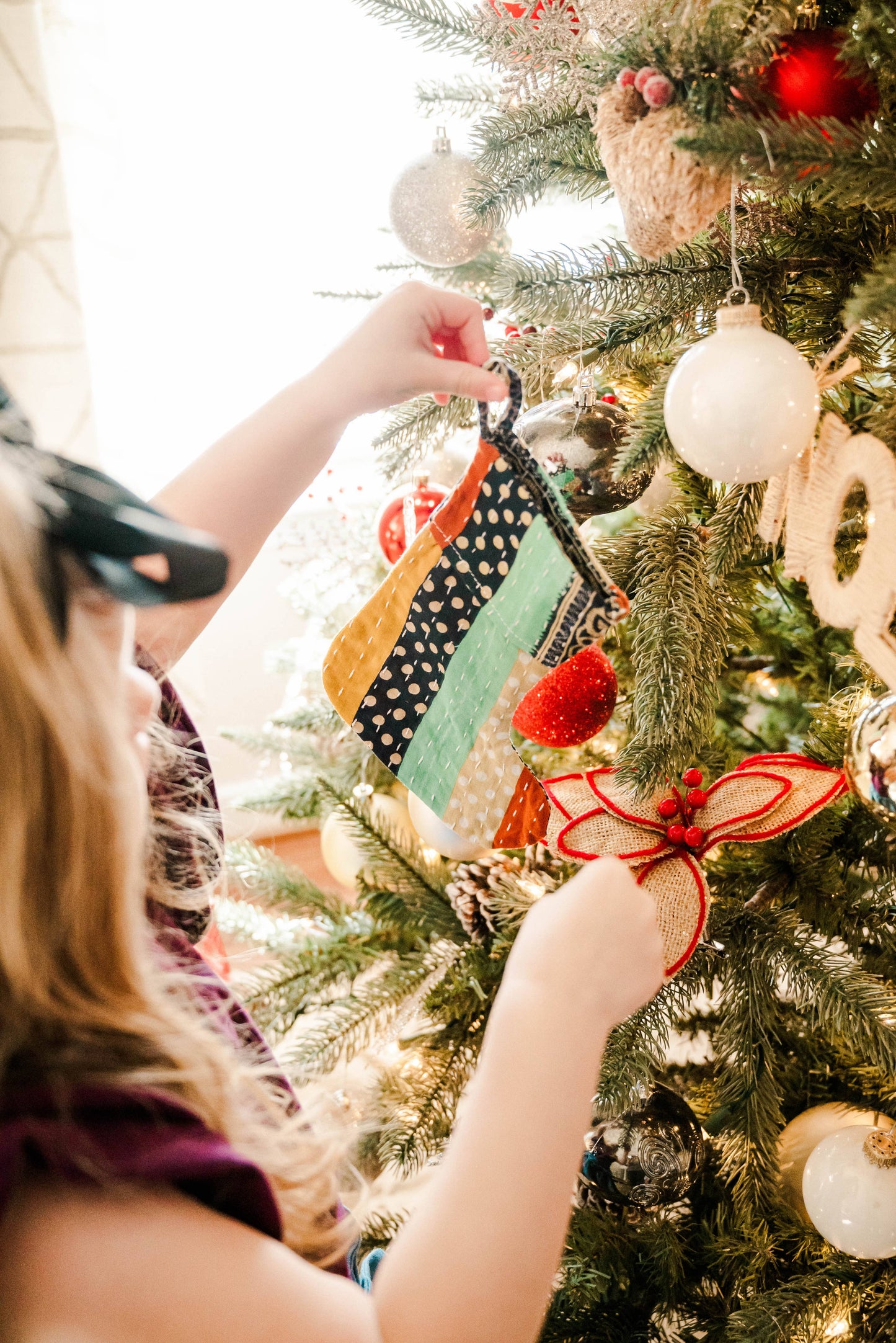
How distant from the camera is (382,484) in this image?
2.97 ft

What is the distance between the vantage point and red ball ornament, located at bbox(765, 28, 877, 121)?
17.7 inches

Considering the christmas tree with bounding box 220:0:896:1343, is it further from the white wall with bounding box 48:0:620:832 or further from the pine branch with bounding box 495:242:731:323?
the white wall with bounding box 48:0:620:832

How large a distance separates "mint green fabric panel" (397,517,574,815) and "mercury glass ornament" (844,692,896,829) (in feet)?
0.65

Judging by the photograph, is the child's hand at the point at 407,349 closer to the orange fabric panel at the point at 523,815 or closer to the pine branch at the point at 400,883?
the orange fabric panel at the point at 523,815

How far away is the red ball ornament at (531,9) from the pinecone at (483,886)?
1.98 ft

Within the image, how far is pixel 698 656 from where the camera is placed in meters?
0.60

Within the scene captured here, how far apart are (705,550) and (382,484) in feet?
1.24

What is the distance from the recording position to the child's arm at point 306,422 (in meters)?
0.59

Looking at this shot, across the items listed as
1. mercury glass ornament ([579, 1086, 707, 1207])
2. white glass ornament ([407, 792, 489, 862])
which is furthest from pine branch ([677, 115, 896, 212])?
mercury glass ornament ([579, 1086, 707, 1207])

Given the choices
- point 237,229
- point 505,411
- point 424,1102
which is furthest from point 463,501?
point 237,229

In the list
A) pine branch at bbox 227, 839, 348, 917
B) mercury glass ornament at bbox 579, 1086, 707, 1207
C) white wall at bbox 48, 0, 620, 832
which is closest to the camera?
mercury glass ornament at bbox 579, 1086, 707, 1207

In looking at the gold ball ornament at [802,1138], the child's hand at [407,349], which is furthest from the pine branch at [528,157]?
the gold ball ornament at [802,1138]

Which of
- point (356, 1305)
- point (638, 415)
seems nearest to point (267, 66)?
point (638, 415)

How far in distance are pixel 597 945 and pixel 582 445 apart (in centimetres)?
34
